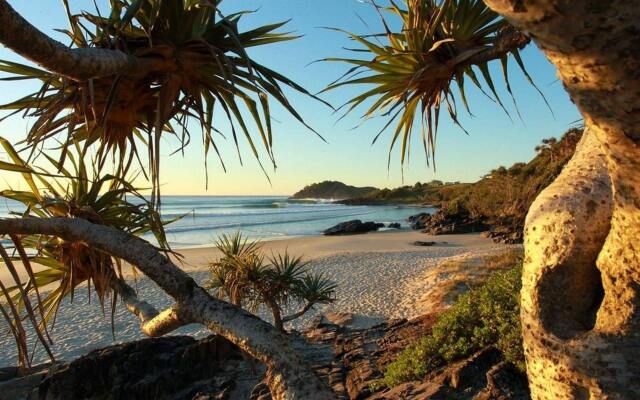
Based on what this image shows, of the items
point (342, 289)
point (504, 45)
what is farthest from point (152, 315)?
point (342, 289)

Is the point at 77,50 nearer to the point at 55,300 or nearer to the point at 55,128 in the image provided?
the point at 55,128

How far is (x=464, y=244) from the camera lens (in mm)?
26578

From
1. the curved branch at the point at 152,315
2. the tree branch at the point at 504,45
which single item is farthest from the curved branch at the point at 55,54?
the tree branch at the point at 504,45

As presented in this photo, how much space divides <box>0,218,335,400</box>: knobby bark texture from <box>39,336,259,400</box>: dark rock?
180 inches

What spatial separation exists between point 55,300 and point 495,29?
4.03 meters

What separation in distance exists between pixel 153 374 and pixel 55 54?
6.07 m

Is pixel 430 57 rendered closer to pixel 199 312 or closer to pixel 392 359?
pixel 199 312

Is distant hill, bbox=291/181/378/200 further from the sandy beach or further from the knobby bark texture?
the knobby bark texture

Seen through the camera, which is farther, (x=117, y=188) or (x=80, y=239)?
(x=117, y=188)

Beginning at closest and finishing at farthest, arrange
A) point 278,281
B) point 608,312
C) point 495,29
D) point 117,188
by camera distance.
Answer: point 608,312 → point 495,29 → point 117,188 → point 278,281

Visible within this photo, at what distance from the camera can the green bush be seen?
508cm

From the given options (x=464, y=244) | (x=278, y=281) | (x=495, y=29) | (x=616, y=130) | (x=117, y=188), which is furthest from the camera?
(x=464, y=244)

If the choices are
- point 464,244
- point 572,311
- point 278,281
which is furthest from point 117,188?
point 464,244

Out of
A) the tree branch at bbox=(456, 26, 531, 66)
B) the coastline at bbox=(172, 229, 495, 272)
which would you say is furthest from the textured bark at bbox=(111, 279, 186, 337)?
the coastline at bbox=(172, 229, 495, 272)
